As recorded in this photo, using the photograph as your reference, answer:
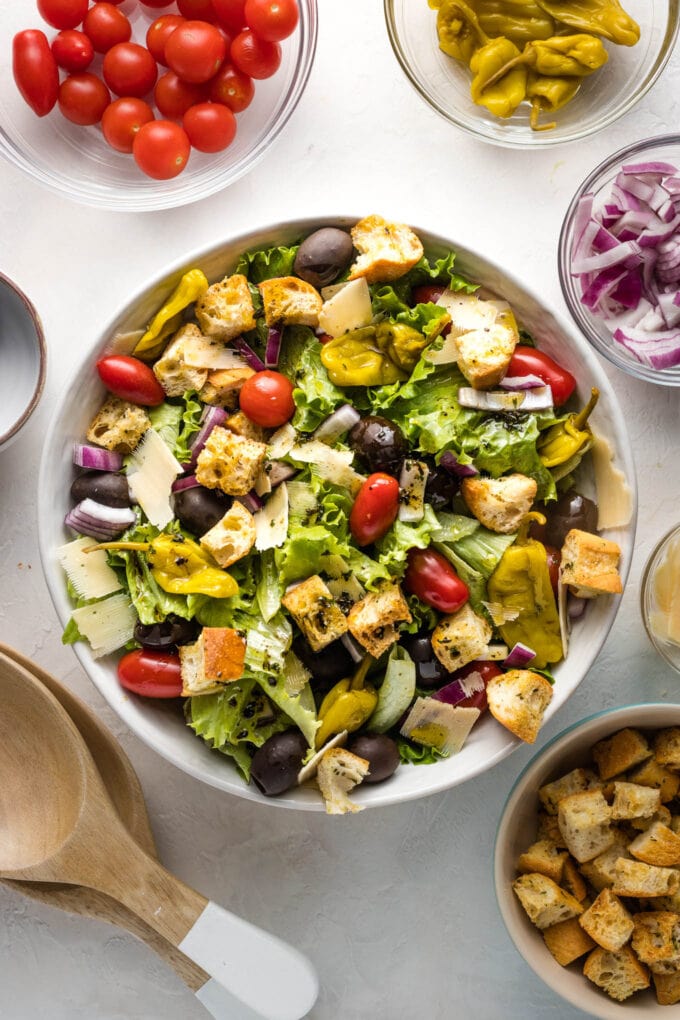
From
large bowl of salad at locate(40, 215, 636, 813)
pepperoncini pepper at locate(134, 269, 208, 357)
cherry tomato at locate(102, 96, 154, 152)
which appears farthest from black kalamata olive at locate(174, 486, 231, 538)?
cherry tomato at locate(102, 96, 154, 152)

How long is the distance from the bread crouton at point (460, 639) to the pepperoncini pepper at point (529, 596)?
8 centimetres

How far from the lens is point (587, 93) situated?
2.48 metres

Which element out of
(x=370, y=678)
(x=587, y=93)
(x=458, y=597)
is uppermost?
(x=587, y=93)

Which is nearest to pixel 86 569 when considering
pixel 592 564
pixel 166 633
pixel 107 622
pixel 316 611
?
pixel 107 622

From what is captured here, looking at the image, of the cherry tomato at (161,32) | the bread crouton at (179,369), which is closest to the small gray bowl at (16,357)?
the bread crouton at (179,369)

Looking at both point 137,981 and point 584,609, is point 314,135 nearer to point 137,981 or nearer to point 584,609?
point 584,609

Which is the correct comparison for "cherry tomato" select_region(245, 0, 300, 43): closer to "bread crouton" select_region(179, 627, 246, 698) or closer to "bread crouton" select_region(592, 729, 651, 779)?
"bread crouton" select_region(179, 627, 246, 698)

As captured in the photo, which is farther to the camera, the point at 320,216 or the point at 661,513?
the point at 661,513

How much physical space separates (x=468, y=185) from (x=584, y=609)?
3.73ft

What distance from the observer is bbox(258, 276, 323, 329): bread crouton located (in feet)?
7.14

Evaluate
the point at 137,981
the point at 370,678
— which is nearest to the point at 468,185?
the point at 370,678

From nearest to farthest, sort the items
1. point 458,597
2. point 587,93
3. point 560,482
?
1. point 458,597
2. point 560,482
3. point 587,93

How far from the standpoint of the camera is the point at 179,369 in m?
2.23

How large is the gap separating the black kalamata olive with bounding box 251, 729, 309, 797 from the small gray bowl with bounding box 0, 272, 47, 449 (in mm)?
989
